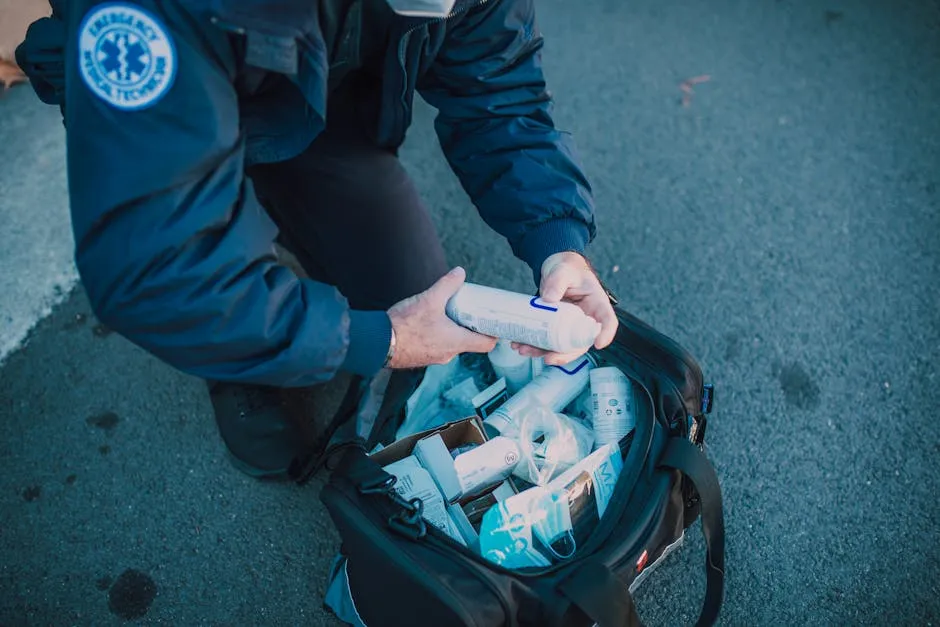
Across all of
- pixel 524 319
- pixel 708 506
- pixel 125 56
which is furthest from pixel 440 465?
pixel 125 56

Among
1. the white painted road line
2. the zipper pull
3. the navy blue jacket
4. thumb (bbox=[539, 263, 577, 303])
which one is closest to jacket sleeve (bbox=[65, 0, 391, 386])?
the navy blue jacket

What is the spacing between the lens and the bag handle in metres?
0.79

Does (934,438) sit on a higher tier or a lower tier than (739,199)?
lower

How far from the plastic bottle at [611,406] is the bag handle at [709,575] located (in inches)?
4.0

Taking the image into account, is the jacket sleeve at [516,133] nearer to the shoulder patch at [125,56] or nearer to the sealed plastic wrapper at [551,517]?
the sealed plastic wrapper at [551,517]

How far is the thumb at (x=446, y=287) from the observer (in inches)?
37.5

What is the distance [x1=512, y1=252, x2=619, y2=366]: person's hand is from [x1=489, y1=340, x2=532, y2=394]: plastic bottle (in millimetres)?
111

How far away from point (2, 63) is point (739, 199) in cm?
193

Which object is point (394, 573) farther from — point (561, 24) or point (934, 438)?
point (561, 24)

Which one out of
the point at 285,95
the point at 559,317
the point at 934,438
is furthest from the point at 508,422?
the point at 934,438

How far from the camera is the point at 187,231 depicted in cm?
75

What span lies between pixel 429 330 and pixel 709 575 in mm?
500

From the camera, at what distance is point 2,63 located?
69.2 inches

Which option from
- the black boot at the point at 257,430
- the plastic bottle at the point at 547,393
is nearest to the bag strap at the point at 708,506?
the plastic bottle at the point at 547,393
